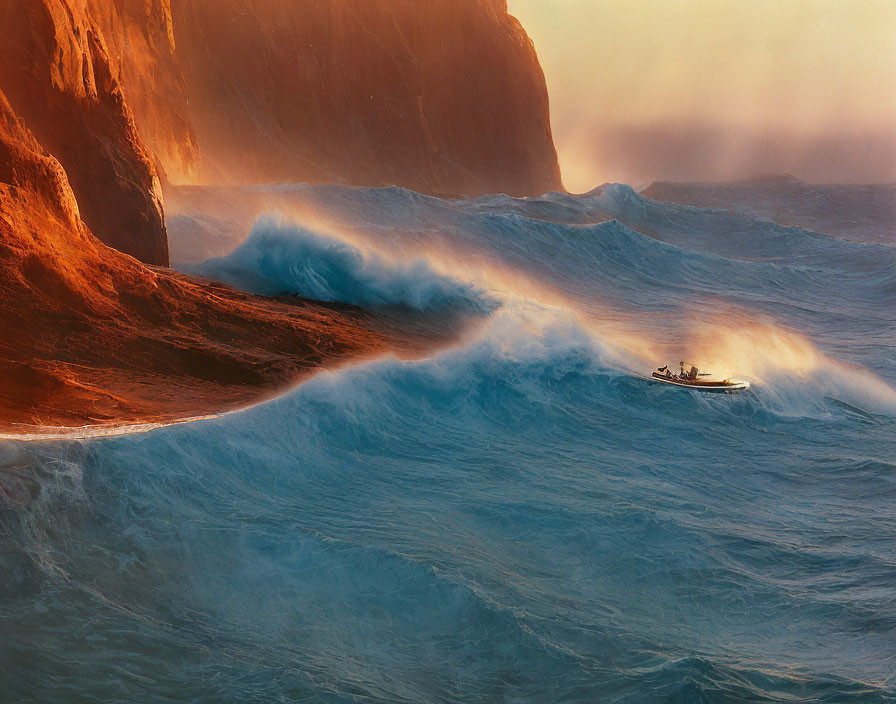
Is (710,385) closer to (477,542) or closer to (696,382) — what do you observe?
(696,382)

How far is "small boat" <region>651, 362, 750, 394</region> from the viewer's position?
39.8ft

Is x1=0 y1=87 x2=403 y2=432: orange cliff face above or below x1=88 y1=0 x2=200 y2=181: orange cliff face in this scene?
below

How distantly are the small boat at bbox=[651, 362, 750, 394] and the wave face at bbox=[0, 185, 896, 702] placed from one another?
259 millimetres

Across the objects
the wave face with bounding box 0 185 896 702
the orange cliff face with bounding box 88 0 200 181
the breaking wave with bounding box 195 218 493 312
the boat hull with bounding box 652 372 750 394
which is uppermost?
the orange cliff face with bounding box 88 0 200 181

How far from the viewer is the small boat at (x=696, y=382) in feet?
39.8

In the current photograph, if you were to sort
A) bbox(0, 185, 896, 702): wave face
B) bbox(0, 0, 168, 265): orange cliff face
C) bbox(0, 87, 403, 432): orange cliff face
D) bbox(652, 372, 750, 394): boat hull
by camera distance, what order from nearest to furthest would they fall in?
bbox(0, 185, 896, 702): wave face
bbox(0, 87, 403, 432): orange cliff face
bbox(652, 372, 750, 394): boat hull
bbox(0, 0, 168, 265): orange cliff face

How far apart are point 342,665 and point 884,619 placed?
396 centimetres

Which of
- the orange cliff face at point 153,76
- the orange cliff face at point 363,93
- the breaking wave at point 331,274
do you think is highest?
the orange cliff face at point 363,93

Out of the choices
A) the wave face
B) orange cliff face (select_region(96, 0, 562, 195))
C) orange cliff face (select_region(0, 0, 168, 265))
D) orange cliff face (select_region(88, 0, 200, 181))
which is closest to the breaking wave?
orange cliff face (select_region(0, 0, 168, 265))

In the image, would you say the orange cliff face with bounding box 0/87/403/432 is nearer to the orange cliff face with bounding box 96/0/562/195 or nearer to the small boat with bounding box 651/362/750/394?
the small boat with bounding box 651/362/750/394

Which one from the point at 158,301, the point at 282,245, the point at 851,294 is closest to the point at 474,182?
the point at 851,294

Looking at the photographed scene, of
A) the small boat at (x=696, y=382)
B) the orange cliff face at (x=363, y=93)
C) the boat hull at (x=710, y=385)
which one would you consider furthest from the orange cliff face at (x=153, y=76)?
the boat hull at (x=710, y=385)

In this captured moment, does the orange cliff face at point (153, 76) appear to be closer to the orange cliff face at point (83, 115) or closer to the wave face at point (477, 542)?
the orange cliff face at point (83, 115)

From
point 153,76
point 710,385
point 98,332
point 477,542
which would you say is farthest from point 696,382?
point 153,76
